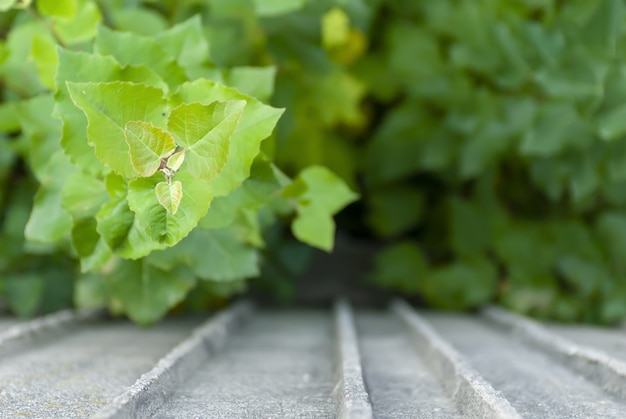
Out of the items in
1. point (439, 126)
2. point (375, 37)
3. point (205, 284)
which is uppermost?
point (375, 37)

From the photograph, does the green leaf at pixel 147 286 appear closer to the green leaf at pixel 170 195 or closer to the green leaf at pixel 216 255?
the green leaf at pixel 216 255

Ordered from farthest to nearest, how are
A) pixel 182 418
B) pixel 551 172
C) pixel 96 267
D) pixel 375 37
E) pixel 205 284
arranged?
1. pixel 375 37
2. pixel 551 172
3. pixel 205 284
4. pixel 96 267
5. pixel 182 418

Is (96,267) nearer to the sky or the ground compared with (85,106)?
nearer to the ground

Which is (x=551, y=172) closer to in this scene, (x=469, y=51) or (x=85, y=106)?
(x=469, y=51)

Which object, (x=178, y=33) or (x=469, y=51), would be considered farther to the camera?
(x=469, y=51)

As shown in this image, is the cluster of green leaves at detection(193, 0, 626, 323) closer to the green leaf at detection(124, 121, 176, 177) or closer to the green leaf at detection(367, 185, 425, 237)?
the green leaf at detection(367, 185, 425, 237)

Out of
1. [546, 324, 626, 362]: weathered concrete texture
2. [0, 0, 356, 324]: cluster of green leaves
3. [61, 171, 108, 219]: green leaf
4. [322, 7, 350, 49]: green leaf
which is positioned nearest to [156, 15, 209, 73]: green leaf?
[0, 0, 356, 324]: cluster of green leaves

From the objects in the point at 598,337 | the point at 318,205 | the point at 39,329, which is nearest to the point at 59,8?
the point at 318,205

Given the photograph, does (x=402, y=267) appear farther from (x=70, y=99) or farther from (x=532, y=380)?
(x=70, y=99)

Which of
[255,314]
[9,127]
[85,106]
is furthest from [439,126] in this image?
[85,106]
